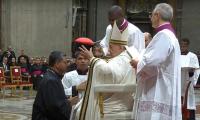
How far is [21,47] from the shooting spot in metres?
25.5

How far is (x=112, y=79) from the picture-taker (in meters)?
5.63

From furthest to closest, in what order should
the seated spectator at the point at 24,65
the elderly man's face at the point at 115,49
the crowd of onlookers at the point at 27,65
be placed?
1. the crowd of onlookers at the point at 27,65
2. the seated spectator at the point at 24,65
3. the elderly man's face at the point at 115,49

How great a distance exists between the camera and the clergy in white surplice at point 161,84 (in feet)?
18.6

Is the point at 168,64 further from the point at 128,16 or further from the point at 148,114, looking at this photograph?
the point at 128,16

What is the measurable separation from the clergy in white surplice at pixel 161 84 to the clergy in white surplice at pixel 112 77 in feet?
0.48

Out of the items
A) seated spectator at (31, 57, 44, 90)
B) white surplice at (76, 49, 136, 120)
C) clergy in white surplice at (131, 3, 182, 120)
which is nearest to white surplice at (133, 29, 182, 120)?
clergy in white surplice at (131, 3, 182, 120)

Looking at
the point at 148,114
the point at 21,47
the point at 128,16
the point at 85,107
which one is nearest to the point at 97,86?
the point at 85,107

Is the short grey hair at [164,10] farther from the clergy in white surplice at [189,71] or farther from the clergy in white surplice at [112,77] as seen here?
the clergy in white surplice at [189,71]

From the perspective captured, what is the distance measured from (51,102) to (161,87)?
117 cm

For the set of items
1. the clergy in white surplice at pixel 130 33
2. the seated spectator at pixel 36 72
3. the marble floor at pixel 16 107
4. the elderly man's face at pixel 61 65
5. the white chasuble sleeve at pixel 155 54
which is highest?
Answer: the clergy in white surplice at pixel 130 33

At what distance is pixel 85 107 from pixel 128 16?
22.7 meters

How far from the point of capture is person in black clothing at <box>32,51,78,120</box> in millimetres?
5586

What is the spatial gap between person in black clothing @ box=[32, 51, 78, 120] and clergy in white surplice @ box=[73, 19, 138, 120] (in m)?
0.23

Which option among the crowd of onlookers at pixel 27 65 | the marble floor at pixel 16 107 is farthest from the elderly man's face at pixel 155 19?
the crowd of onlookers at pixel 27 65
